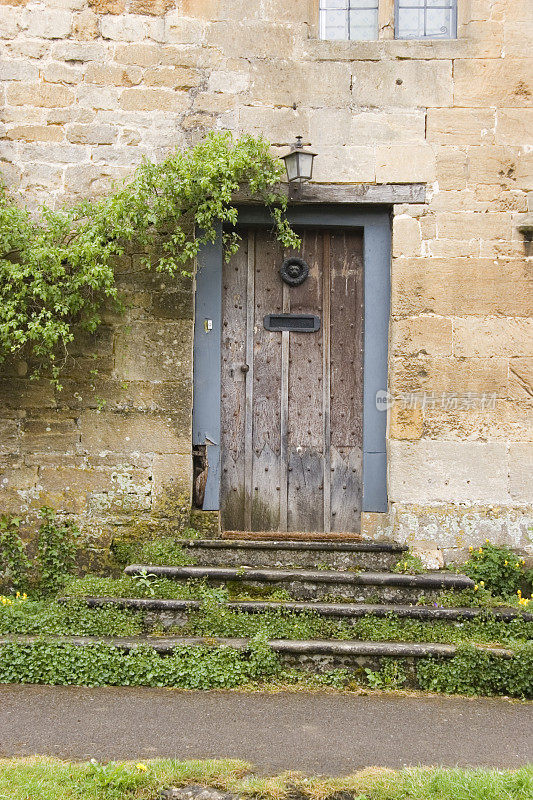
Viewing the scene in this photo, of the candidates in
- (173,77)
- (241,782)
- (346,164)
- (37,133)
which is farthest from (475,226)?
(241,782)

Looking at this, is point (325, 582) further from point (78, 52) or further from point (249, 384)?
point (78, 52)

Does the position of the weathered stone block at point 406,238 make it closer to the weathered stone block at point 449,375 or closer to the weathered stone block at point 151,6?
the weathered stone block at point 449,375

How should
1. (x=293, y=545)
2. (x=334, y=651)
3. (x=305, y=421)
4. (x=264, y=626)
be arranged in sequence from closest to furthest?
(x=334, y=651)
(x=264, y=626)
(x=293, y=545)
(x=305, y=421)

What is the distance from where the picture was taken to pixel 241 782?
3.21m

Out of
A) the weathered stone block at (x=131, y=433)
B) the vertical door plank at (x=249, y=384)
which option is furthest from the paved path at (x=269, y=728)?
the vertical door plank at (x=249, y=384)

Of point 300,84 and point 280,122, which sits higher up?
point 300,84

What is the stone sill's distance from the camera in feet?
19.7

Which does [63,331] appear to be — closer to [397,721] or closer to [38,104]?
[38,104]

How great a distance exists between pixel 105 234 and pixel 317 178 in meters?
1.65

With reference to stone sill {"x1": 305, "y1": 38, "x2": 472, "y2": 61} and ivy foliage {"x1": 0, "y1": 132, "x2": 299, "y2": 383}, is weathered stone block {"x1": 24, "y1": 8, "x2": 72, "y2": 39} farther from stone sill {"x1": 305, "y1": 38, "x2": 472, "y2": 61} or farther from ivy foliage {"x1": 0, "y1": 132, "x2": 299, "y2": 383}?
stone sill {"x1": 305, "y1": 38, "x2": 472, "y2": 61}

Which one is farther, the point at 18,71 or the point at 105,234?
the point at 18,71

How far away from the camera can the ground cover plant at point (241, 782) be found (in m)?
3.10

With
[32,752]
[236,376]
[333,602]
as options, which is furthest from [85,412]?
[32,752]

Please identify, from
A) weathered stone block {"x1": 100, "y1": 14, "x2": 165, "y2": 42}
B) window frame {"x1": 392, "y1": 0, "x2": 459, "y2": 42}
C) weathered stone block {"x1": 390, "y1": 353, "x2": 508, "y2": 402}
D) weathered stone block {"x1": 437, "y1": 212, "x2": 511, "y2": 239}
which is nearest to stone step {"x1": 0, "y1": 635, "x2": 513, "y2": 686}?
weathered stone block {"x1": 390, "y1": 353, "x2": 508, "y2": 402}
